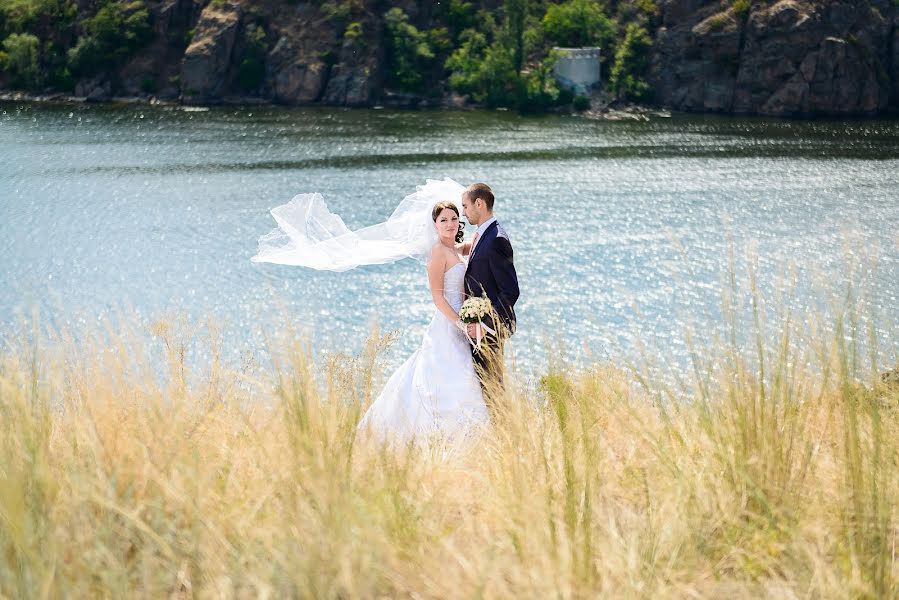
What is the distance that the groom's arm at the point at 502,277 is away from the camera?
21.8 feet

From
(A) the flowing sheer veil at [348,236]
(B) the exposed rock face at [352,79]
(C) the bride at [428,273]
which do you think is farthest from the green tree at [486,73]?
(C) the bride at [428,273]

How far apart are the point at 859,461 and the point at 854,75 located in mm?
78342

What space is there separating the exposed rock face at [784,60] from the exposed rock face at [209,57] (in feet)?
124

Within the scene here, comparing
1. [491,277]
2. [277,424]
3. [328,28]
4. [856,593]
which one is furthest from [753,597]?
[328,28]

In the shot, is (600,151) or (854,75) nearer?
(600,151)

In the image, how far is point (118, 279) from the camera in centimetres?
2500

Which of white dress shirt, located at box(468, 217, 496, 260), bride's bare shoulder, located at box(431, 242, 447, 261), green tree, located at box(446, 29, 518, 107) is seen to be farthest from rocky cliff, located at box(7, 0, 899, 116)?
white dress shirt, located at box(468, 217, 496, 260)

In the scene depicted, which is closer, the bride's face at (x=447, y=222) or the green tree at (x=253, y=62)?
the bride's face at (x=447, y=222)

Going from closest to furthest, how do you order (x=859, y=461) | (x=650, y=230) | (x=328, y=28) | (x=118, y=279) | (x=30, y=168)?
1. (x=859, y=461)
2. (x=118, y=279)
3. (x=650, y=230)
4. (x=30, y=168)
5. (x=328, y=28)

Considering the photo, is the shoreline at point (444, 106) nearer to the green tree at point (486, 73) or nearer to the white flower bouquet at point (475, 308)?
the green tree at point (486, 73)

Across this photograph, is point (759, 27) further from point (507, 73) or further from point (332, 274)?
point (332, 274)

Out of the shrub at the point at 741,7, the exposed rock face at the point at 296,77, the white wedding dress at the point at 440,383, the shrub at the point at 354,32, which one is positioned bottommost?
the exposed rock face at the point at 296,77

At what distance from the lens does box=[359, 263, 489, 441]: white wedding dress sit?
6926 millimetres

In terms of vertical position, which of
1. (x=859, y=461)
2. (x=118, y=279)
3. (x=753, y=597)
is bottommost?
(x=118, y=279)
